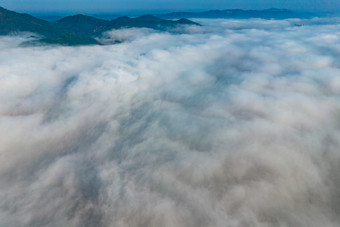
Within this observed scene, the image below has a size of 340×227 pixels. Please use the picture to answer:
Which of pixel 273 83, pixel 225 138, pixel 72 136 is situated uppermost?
pixel 273 83

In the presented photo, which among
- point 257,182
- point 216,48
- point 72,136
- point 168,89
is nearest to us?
point 257,182

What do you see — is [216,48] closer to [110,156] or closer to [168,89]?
[168,89]

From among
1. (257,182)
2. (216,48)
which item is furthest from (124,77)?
(216,48)

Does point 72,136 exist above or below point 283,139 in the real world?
below

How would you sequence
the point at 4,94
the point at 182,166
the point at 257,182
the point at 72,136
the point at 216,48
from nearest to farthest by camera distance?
1. the point at 257,182
2. the point at 182,166
3. the point at 72,136
4. the point at 4,94
5. the point at 216,48

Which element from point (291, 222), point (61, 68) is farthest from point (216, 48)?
point (291, 222)

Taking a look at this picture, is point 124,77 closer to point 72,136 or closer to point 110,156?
point 72,136

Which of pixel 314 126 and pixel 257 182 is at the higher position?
pixel 314 126

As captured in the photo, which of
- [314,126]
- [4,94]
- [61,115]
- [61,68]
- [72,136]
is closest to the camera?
[314,126]

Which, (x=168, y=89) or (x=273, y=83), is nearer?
(x=273, y=83)
